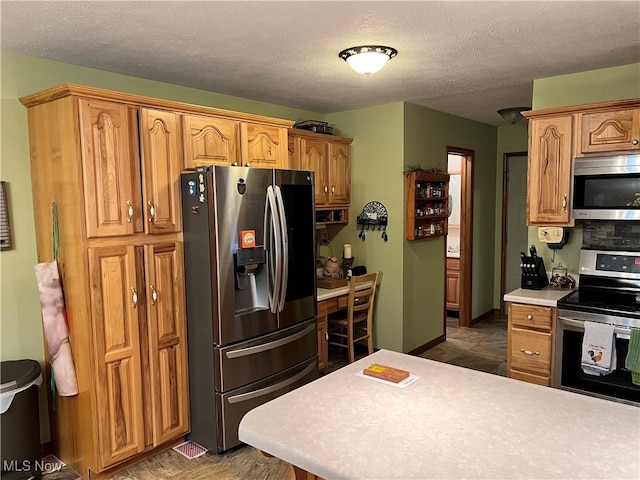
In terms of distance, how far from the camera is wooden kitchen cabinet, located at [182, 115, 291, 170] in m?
3.01

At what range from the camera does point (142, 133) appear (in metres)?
2.75

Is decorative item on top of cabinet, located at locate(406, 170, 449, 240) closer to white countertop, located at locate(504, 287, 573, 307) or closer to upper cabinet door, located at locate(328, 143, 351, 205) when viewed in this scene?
upper cabinet door, located at locate(328, 143, 351, 205)

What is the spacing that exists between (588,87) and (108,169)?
327 cm

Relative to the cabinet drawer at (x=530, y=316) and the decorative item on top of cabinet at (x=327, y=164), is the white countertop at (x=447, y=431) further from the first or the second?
the decorative item on top of cabinet at (x=327, y=164)

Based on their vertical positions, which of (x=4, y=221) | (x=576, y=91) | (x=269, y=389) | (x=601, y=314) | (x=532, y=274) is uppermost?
(x=576, y=91)

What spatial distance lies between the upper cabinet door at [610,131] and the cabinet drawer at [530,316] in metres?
1.12

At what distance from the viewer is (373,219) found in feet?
15.4

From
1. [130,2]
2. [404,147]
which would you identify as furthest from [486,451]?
[404,147]

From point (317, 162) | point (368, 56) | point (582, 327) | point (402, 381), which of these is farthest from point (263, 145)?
point (582, 327)

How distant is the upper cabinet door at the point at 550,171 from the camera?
328 cm

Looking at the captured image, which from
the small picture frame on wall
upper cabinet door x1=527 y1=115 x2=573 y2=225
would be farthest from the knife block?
the small picture frame on wall

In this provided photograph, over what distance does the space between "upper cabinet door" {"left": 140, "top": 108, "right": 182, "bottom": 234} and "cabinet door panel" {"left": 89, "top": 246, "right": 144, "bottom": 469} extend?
10.4 inches

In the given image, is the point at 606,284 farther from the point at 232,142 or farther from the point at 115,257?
the point at 115,257

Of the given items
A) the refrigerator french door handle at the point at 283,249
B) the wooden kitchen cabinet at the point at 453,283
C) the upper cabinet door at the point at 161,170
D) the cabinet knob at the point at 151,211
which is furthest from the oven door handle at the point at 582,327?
the wooden kitchen cabinet at the point at 453,283
